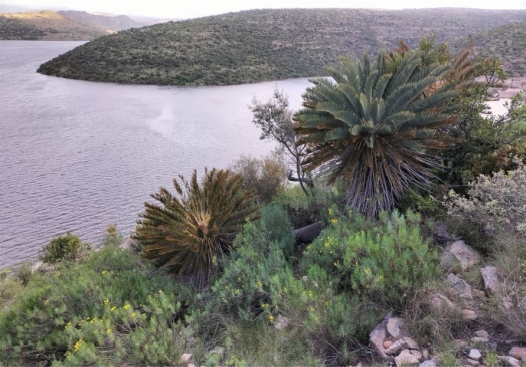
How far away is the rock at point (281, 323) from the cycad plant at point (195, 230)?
1925mm

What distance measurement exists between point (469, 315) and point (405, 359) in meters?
0.87

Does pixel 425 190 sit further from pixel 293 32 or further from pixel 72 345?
pixel 293 32

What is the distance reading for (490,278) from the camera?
3938 mm

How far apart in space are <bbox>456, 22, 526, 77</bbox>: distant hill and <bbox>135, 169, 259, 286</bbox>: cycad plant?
828 inches

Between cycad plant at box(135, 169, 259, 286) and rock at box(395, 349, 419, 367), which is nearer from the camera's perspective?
rock at box(395, 349, 419, 367)

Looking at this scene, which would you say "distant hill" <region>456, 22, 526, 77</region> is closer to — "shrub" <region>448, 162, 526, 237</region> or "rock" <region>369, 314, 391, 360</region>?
"shrub" <region>448, 162, 526, 237</region>

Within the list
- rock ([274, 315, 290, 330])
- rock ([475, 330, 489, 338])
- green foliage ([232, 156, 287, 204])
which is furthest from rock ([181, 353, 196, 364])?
green foliage ([232, 156, 287, 204])

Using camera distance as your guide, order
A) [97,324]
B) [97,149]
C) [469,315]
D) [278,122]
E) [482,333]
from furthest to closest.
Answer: [97,149], [278,122], [97,324], [469,315], [482,333]

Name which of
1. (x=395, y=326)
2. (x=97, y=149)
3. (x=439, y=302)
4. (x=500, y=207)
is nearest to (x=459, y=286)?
(x=439, y=302)

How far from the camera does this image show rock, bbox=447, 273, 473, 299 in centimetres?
391

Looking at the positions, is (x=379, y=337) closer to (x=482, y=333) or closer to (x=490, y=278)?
(x=482, y=333)

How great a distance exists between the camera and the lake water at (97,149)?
1280 cm

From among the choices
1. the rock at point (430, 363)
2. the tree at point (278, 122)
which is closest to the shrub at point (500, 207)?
the rock at point (430, 363)

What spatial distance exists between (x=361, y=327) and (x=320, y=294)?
59cm
